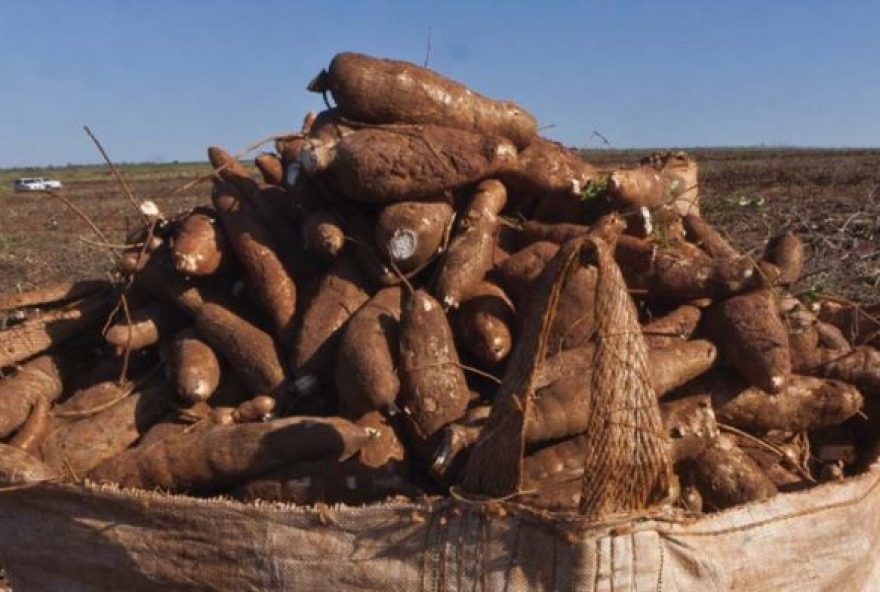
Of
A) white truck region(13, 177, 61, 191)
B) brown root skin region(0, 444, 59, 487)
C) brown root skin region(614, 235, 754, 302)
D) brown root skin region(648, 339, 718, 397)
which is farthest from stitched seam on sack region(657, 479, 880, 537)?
white truck region(13, 177, 61, 191)

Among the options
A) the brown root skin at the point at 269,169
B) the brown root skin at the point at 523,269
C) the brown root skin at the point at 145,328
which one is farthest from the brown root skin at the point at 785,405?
the brown root skin at the point at 269,169

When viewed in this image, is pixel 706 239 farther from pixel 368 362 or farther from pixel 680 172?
pixel 368 362

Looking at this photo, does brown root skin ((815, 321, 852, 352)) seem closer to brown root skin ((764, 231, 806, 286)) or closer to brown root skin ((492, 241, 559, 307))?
brown root skin ((764, 231, 806, 286))

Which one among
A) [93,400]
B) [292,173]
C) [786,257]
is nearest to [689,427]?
[786,257]

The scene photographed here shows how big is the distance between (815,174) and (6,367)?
2670cm

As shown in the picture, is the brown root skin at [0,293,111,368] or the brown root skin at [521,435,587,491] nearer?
the brown root skin at [521,435,587,491]

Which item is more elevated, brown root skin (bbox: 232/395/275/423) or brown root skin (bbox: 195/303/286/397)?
brown root skin (bbox: 195/303/286/397)

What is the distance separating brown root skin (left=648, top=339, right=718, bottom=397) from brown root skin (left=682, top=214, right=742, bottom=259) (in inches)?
36.7

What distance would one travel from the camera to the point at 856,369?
3697mm

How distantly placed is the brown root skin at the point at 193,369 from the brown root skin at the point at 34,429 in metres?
0.57

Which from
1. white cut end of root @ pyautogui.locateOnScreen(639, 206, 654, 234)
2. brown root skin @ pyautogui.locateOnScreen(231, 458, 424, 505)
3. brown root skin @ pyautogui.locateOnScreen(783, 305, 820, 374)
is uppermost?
white cut end of root @ pyautogui.locateOnScreen(639, 206, 654, 234)

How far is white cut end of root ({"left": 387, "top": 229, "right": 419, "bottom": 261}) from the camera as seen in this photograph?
12.1ft

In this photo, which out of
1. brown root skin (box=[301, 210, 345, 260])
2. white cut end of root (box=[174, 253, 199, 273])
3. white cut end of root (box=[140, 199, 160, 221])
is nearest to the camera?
brown root skin (box=[301, 210, 345, 260])

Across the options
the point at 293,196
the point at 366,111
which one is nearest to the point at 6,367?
the point at 293,196
